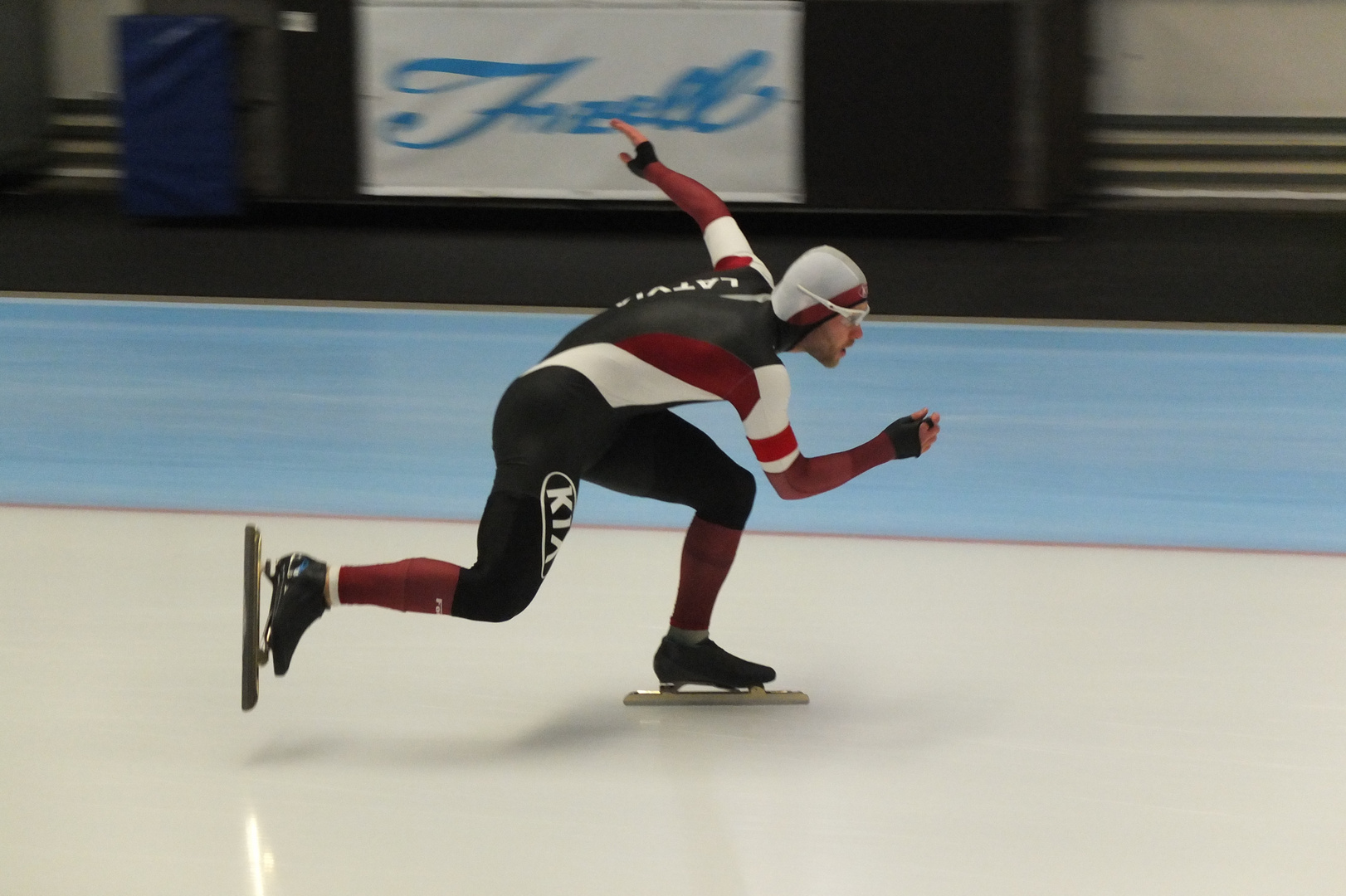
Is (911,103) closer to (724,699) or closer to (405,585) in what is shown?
(724,699)

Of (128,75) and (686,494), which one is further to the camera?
(128,75)

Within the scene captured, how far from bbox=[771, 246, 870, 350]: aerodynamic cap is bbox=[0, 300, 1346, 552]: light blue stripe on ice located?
1.68m

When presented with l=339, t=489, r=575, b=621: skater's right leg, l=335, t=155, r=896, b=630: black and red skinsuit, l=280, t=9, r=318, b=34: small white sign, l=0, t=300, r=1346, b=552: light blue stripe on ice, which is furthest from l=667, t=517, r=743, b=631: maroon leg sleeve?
l=280, t=9, r=318, b=34: small white sign

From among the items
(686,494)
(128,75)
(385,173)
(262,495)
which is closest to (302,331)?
(385,173)

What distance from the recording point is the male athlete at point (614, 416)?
9.30 ft

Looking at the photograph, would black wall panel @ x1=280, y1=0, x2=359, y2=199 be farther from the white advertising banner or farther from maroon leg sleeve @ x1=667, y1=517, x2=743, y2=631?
maroon leg sleeve @ x1=667, y1=517, x2=743, y2=631

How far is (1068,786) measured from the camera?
9.04 ft

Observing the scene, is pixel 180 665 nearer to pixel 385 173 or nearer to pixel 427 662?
pixel 427 662

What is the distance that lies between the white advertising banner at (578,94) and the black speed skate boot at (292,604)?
20.3 ft

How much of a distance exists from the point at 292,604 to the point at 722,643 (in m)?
1.18

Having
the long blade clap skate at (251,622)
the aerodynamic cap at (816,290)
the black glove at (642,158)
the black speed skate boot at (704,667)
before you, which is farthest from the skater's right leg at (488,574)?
the black glove at (642,158)

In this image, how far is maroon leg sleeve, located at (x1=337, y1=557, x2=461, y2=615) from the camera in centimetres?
287

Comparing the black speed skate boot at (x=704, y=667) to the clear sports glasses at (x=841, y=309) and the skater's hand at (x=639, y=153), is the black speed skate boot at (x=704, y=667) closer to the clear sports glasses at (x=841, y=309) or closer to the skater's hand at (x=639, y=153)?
the clear sports glasses at (x=841, y=309)

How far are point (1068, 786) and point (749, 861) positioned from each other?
29.3 inches
